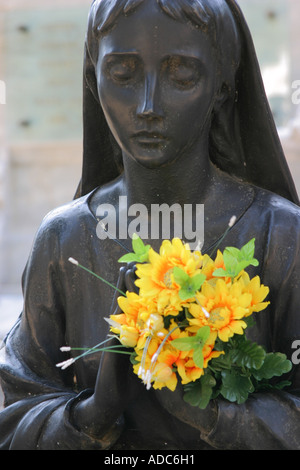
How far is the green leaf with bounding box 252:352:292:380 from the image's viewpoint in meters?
2.56

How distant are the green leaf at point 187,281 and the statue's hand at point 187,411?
26cm

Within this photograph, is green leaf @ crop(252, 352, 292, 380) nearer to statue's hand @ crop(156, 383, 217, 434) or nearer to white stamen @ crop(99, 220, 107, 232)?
statue's hand @ crop(156, 383, 217, 434)

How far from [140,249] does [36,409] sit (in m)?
0.56

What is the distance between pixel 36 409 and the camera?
2756 mm

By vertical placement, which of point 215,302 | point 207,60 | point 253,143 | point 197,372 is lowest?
point 197,372

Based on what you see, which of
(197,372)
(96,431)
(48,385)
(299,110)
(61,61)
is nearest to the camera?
(197,372)

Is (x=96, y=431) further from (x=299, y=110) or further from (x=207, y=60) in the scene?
(x=299, y=110)

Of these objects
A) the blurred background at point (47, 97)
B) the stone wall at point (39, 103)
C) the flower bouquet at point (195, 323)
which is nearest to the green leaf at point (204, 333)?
the flower bouquet at point (195, 323)

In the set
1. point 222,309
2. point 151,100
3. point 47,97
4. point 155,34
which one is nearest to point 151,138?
point 151,100

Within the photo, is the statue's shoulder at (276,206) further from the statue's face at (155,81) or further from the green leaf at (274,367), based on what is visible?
the green leaf at (274,367)

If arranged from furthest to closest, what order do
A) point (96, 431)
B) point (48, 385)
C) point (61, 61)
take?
point (61, 61), point (48, 385), point (96, 431)

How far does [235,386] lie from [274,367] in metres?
0.11

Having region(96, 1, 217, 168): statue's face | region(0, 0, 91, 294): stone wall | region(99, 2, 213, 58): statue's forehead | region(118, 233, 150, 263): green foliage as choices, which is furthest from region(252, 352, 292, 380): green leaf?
region(0, 0, 91, 294): stone wall

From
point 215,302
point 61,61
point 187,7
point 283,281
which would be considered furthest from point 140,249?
point 61,61
